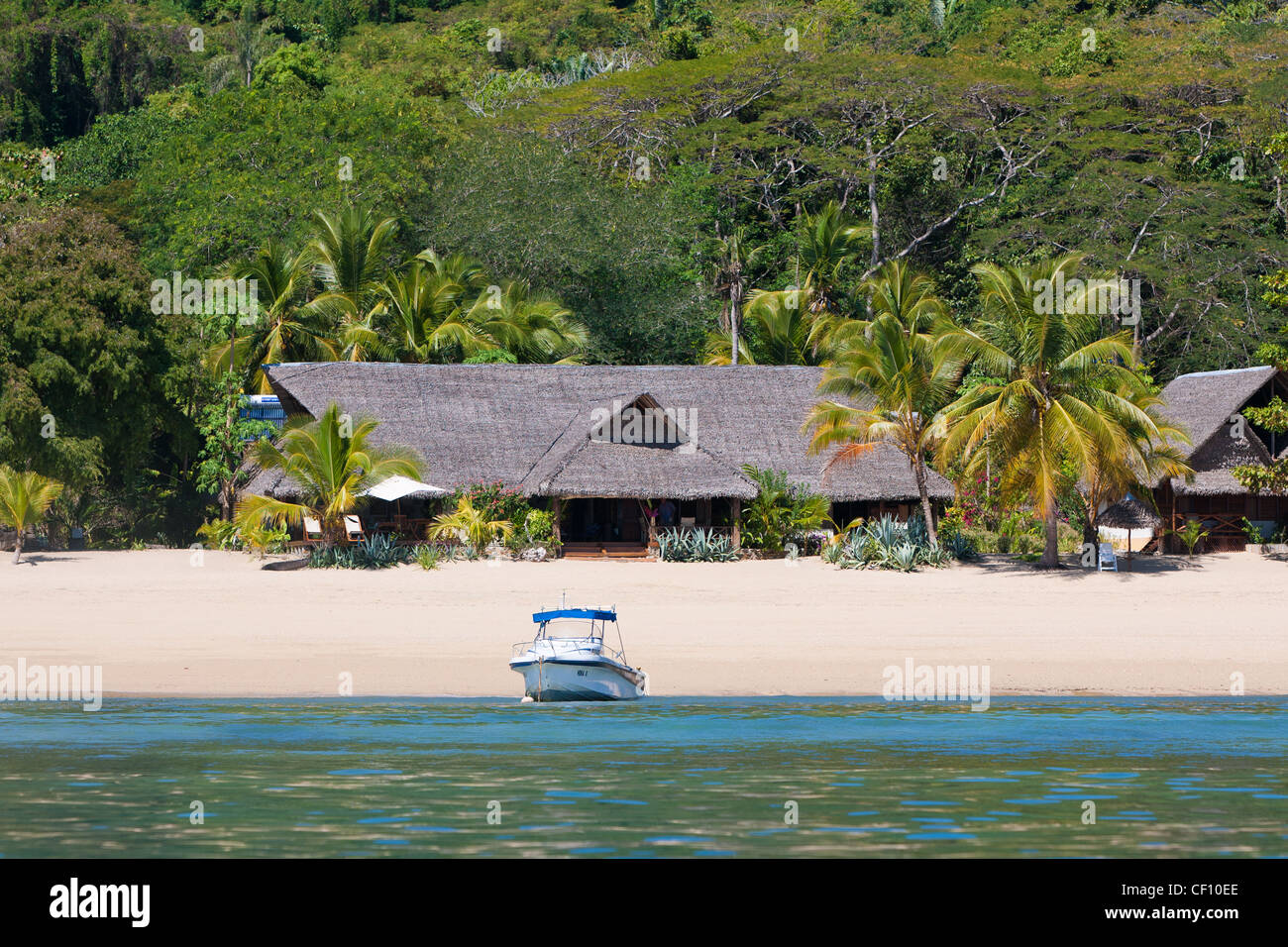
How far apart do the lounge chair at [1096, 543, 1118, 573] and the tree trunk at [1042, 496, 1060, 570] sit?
775 millimetres

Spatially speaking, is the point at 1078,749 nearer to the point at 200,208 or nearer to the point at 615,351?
the point at 615,351

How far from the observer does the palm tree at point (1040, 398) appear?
26.7 metres

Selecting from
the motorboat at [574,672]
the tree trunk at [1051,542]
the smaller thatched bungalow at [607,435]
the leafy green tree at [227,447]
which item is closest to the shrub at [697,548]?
the smaller thatched bungalow at [607,435]

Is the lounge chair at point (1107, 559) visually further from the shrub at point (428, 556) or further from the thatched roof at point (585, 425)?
the shrub at point (428, 556)

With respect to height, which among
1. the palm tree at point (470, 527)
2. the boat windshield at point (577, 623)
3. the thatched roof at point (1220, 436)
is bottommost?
the boat windshield at point (577, 623)

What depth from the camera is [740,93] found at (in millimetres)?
50531

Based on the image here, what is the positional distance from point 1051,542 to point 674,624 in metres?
9.15

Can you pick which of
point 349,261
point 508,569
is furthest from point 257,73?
point 508,569

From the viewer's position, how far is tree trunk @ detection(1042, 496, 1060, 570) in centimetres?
2691

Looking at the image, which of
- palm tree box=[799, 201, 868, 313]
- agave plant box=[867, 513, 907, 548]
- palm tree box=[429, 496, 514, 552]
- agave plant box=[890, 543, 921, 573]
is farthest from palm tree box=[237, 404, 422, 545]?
palm tree box=[799, 201, 868, 313]

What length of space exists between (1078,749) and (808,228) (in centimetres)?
3486

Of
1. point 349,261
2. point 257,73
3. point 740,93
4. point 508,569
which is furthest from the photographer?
point 257,73

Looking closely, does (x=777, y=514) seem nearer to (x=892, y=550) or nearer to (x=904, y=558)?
(x=892, y=550)

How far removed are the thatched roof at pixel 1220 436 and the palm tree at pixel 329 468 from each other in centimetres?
1695
